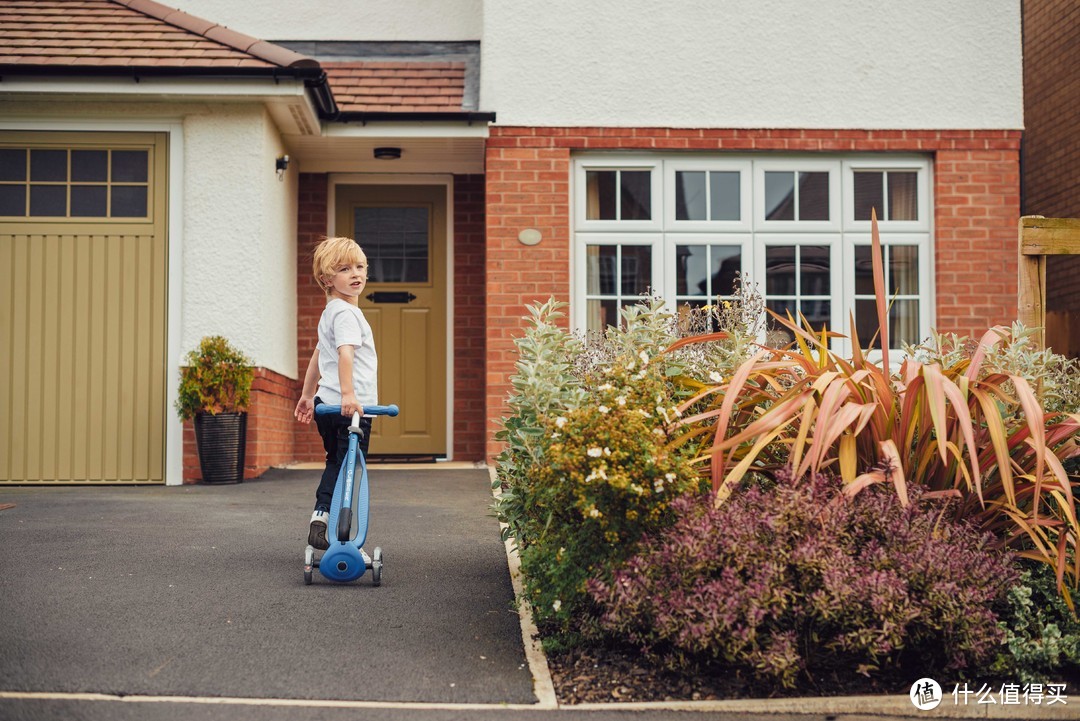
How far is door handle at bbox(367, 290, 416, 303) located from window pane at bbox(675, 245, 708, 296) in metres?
2.64

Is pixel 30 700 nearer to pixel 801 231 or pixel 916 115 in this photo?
pixel 801 231

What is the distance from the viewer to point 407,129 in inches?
357

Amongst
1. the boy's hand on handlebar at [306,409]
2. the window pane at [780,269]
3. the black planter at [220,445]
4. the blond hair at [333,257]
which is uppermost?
the window pane at [780,269]

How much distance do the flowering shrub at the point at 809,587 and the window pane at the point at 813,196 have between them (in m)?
6.02

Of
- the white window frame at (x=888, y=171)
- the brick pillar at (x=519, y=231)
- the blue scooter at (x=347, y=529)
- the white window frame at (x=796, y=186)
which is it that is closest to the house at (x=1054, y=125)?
the white window frame at (x=888, y=171)

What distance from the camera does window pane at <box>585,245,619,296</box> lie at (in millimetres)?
9266

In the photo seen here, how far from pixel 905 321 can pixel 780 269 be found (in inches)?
46.5

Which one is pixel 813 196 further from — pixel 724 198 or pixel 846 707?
pixel 846 707

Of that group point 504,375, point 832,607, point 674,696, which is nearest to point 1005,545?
point 832,607

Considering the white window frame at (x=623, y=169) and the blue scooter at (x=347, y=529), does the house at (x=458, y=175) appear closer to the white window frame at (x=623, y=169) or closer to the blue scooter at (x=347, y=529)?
the white window frame at (x=623, y=169)

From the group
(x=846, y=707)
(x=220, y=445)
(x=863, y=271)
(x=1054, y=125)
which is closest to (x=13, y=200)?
(x=220, y=445)

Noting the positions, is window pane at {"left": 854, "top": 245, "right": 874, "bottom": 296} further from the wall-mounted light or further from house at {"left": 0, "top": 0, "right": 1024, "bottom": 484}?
the wall-mounted light

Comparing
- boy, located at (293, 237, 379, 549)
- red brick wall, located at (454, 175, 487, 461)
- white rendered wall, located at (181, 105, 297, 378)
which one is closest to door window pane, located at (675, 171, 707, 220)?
red brick wall, located at (454, 175, 487, 461)

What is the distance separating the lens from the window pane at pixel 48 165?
8.33 metres
